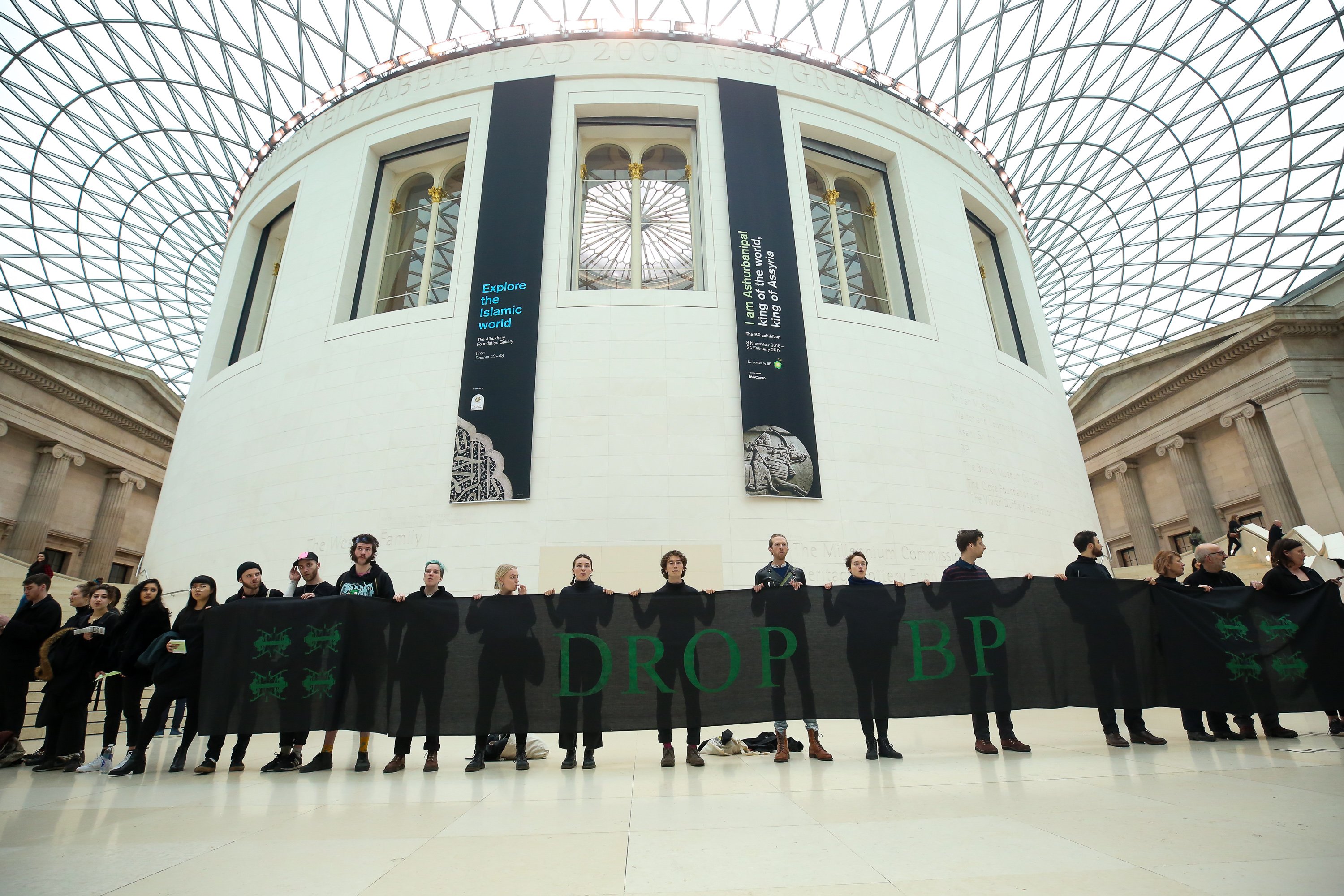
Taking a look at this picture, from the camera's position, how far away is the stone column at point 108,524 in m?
30.2

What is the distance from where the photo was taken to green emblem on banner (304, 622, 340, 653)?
21.8 ft

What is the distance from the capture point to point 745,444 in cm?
1317

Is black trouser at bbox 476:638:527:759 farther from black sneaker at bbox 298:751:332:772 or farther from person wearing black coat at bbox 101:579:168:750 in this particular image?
person wearing black coat at bbox 101:579:168:750

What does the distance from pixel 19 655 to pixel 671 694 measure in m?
7.49

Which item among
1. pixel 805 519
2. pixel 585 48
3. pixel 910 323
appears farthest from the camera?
pixel 585 48

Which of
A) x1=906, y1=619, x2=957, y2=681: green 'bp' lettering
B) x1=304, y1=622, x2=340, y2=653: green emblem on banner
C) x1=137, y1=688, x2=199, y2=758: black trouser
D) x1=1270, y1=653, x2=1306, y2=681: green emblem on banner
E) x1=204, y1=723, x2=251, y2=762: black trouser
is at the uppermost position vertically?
x1=304, y1=622, x2=340, y2=653: green emblem on banner

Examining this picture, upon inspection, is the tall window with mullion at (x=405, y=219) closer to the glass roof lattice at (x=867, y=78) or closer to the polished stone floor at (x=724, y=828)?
the glass roof lattice at (x=867, y=78)

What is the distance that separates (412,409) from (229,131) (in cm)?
2121

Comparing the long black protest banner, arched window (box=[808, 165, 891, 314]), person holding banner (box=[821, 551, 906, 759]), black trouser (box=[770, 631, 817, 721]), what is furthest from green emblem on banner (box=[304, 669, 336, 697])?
arched window (box=[808, 165, 891, 314])

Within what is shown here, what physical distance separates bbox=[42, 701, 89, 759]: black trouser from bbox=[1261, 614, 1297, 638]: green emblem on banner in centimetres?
1309

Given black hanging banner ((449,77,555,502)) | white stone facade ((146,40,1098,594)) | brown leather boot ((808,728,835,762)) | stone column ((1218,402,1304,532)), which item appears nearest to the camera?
brown leather boot ((808,728,835,762))

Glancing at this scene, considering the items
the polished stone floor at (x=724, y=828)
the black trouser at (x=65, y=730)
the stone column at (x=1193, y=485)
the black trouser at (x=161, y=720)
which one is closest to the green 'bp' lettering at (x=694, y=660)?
the polished stone floor at (x=724, y=828)

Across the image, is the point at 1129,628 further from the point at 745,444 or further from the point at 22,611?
the point at 22,611

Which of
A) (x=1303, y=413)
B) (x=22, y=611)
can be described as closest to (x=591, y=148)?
(x=22, y=611)
